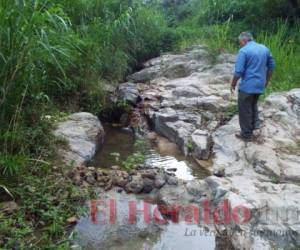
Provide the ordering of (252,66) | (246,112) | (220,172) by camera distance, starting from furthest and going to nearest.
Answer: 1. (246,112)
2. (252,66)
3. (220,172)

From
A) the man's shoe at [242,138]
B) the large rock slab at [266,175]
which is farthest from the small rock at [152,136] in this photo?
the man's shoe at [242,138]

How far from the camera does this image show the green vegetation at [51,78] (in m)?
3.96

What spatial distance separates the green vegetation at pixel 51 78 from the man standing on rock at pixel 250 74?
5.41 feet

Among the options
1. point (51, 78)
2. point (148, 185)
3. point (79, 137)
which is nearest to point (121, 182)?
point (148, 185)

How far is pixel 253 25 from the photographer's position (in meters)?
12.7

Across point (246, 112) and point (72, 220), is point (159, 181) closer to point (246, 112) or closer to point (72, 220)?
point (72, 220)

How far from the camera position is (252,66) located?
Answer: 5.95m

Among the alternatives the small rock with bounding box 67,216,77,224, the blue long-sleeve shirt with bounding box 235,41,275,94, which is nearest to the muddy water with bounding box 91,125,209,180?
the blue long-sleeve shirt with bounding box 235,41,275,94

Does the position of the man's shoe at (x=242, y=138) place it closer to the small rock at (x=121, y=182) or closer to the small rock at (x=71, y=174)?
the small rock at (x=121, y=182)

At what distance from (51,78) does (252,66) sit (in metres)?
2.87

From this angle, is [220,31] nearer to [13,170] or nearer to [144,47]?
[144,47]

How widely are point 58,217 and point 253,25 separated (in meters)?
10.2

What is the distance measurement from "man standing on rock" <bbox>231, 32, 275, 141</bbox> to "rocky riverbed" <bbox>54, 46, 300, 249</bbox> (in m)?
0.33

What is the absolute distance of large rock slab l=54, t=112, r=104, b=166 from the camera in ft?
17.8
